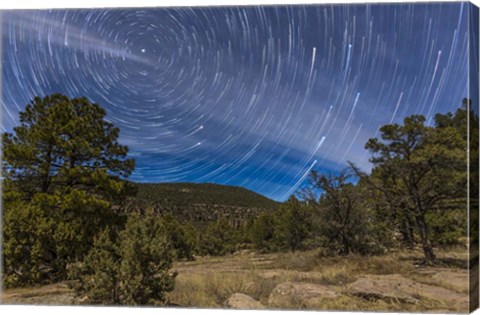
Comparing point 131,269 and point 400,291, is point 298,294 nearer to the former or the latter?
point 400,291

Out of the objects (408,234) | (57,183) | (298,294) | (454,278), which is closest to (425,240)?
(408,234)

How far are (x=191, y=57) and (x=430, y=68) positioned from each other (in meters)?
4.18

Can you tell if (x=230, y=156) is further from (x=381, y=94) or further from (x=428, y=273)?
(x=428, y=273)

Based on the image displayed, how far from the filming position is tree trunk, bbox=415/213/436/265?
419 inches

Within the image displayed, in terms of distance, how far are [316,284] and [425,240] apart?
1.99 m

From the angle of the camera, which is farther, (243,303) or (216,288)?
(216,288)

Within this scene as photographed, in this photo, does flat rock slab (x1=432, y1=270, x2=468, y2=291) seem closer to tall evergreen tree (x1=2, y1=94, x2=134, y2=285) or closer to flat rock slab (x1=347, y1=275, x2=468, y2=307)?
flat rock slab (x1=347, y1=275, x2=468, y2=307)

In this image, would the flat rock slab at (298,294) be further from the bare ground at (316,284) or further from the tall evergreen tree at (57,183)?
the tall evergreen tree at (57,183)

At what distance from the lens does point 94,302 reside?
36.9 ft

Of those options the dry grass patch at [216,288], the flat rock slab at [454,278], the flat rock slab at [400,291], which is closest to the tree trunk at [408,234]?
the flat rock slab at [400,291]

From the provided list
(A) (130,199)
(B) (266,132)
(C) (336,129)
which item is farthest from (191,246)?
(C) (336,129)

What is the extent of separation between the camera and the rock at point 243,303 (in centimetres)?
1084

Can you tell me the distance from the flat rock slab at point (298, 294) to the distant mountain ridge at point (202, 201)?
1525 millimetres

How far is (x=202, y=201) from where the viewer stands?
457 inches
